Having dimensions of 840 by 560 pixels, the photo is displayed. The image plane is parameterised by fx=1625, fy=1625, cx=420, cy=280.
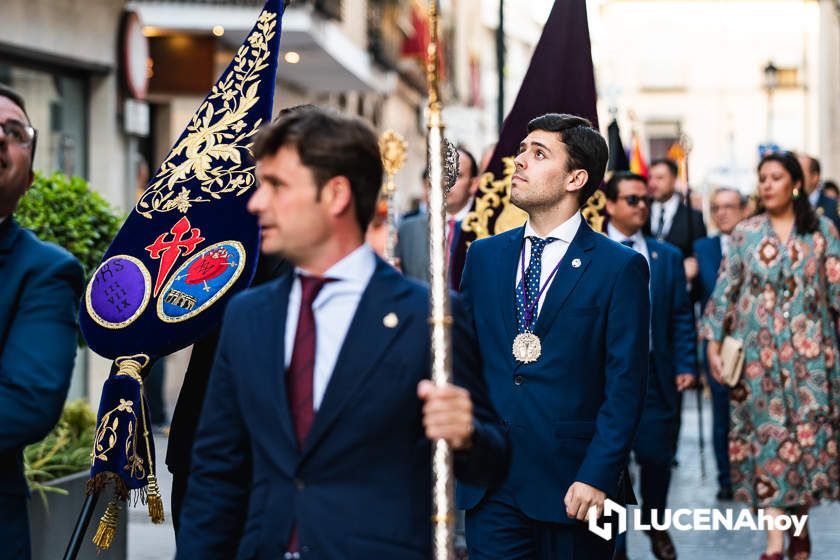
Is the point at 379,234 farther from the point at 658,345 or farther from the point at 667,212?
the point at 658,345

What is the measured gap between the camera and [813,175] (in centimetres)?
1341

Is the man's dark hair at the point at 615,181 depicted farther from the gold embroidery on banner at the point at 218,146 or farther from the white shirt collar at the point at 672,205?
the white shirt collar at the point at 672,205

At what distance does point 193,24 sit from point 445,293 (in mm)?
19051

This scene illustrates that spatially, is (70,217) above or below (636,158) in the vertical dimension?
below

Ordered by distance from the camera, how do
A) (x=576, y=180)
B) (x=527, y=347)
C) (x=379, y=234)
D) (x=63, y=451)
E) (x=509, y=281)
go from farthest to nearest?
(x=379, y=234), (x=63, y=451), (x=576, y=180), (x=509, y=281), (x=527, y=347)

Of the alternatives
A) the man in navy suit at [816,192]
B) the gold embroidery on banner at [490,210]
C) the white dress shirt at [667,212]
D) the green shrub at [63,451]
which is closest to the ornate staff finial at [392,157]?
the gold embroidery on banner at [490,210]

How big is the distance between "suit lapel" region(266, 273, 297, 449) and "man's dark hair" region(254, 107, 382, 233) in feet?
0.78

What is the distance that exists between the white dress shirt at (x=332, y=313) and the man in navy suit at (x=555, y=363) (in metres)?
1.94

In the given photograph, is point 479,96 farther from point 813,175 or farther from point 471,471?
point 471,471

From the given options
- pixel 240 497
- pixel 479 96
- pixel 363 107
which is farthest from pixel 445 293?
pixel 479 96

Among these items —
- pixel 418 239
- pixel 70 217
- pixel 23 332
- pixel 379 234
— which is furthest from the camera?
pixel 379 234

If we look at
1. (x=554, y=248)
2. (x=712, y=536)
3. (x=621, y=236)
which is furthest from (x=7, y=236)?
(x=712, y=536)

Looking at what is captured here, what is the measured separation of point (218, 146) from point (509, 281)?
1117mm

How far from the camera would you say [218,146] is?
5.59m
